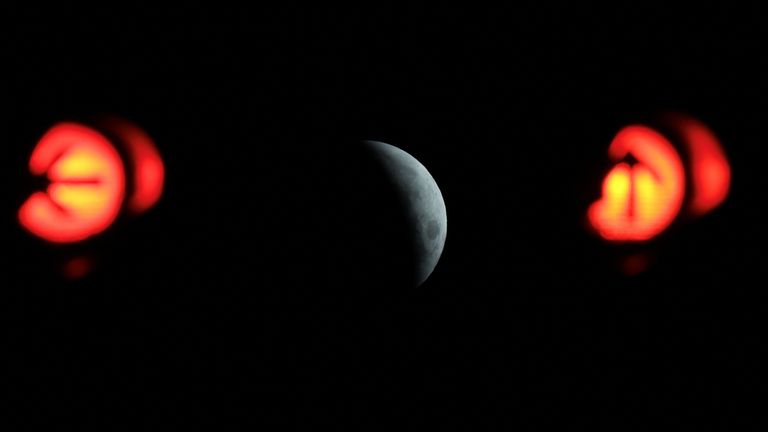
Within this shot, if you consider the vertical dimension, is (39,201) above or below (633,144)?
below

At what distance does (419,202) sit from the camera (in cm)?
276

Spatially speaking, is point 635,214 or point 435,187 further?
point 435,187

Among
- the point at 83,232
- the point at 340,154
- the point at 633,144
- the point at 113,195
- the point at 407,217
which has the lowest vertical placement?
the point at 83,232

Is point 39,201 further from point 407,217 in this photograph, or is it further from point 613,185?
point 613,185

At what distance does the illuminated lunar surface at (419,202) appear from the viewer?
272 centimetres

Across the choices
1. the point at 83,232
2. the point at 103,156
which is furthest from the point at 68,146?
the point at 83,232

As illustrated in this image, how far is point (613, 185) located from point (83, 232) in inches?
91.0

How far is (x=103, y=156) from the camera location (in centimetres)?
286

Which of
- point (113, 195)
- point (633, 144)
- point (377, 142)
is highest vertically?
point (633, 144)

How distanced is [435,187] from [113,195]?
1460mm

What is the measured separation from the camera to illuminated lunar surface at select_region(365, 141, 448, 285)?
2.72 m

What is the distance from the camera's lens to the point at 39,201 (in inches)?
108

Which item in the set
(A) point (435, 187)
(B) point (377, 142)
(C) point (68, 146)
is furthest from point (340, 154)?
(C) point (68, 146)

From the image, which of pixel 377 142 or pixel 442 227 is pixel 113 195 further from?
pixel 442 227
